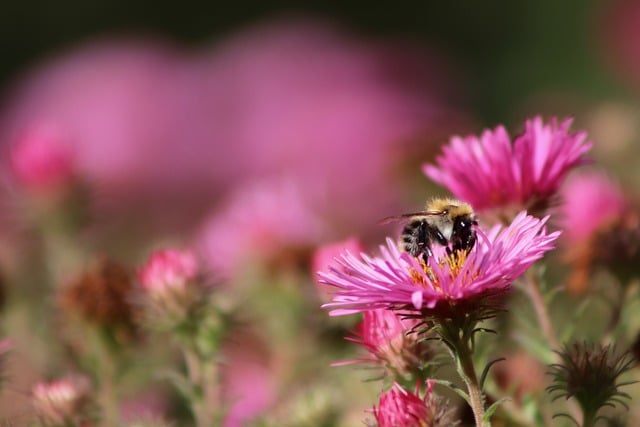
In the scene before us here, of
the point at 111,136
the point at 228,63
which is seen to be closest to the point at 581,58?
the point at 228,63

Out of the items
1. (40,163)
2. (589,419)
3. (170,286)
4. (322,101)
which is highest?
(322,101)

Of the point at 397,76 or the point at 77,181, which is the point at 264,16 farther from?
the point at 77,181

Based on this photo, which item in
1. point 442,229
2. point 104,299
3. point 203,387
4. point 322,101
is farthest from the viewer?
point 322,101

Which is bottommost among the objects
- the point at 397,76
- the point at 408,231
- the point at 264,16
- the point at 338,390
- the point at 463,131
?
the point at 338,390

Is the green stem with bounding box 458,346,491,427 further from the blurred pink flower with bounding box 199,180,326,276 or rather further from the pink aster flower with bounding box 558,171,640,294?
the blurred pink flower with bounding box 199,180,326,276

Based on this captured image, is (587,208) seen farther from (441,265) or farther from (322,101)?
(322,101)

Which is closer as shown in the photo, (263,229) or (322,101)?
(263,229)

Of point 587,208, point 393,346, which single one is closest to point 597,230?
point 587,208
